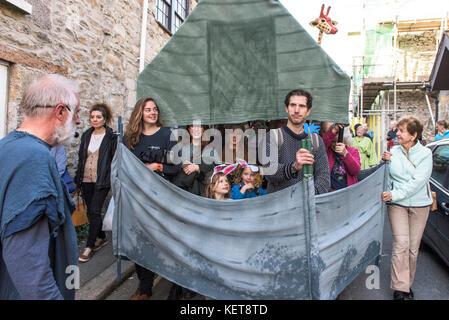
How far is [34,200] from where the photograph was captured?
1147 mm

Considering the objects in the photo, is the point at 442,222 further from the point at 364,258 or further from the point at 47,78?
the point at 47,78

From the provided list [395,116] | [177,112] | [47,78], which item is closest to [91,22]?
[177,112]

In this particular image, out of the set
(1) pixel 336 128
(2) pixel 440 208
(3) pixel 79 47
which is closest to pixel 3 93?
(3) pixel 79 47

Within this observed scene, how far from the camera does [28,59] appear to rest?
4145mm

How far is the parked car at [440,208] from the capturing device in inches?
142

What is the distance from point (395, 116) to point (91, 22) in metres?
15.4

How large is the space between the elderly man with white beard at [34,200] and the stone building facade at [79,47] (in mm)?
3308

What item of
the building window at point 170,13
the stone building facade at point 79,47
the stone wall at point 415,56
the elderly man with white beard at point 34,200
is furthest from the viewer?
the stone wall at point 415,56

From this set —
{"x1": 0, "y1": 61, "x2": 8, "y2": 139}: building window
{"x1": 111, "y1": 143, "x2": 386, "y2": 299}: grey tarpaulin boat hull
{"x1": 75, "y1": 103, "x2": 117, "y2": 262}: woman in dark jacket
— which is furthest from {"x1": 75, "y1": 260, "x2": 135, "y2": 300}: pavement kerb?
{"x1": 0, "y1": 61, "x2": 8, "y2": 139}: building window

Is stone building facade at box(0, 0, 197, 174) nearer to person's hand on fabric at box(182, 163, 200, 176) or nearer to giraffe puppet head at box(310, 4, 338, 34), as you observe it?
person's hand on fabric at box(182, 163, 200, 176)

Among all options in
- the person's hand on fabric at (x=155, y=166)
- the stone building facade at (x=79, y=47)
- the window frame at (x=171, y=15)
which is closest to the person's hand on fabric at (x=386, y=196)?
the person's hand on fabric at (x=155, y=166)

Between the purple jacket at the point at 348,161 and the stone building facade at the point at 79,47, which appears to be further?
the stone building facade at the point at 79,47

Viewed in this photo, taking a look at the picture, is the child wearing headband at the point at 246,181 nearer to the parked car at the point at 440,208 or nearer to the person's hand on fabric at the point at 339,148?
the person's hand on fabric at the point at 339,148

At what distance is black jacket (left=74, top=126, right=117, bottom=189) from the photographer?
406 cm
